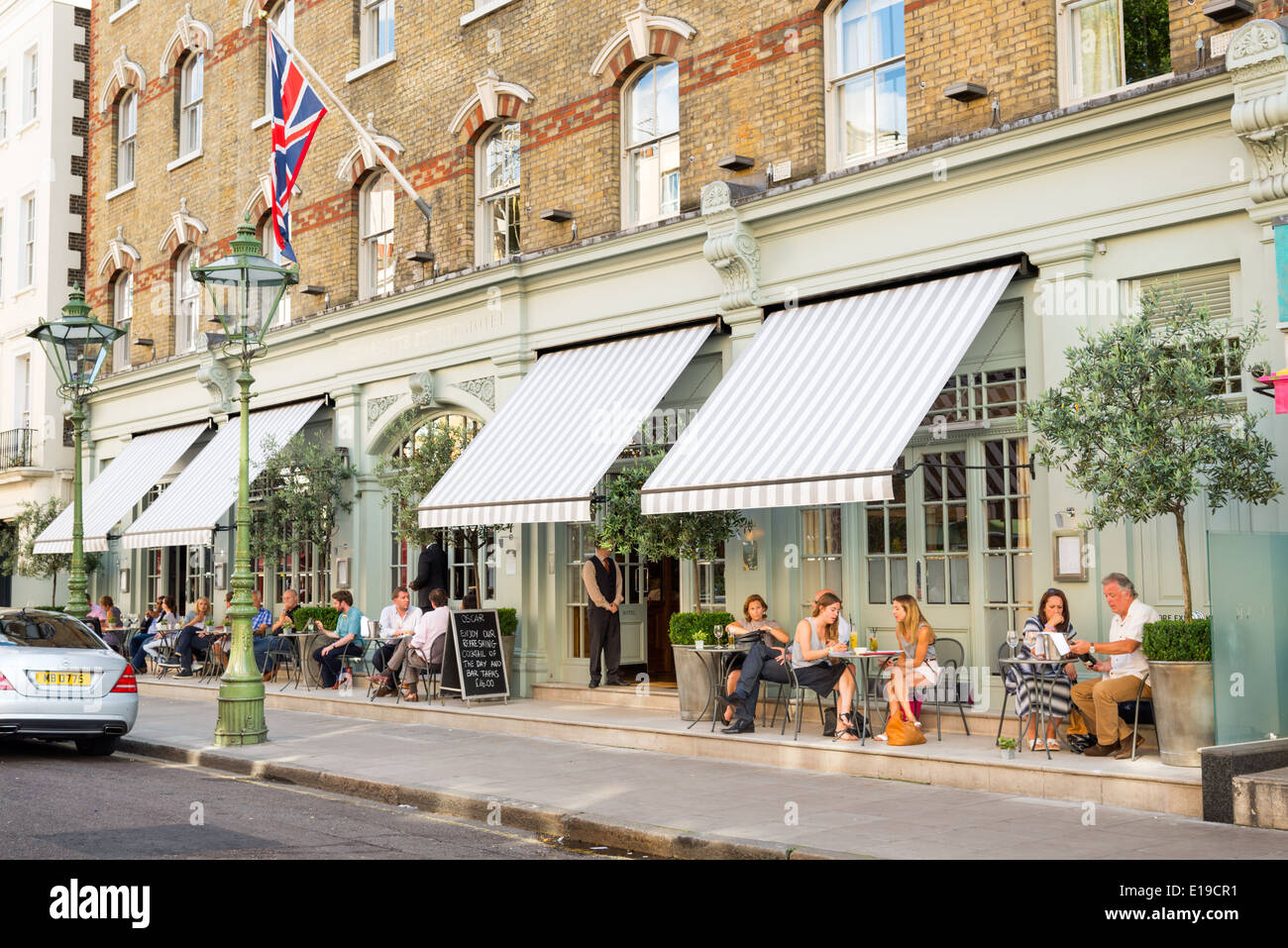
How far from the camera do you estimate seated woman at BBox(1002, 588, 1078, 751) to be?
34.3 ft

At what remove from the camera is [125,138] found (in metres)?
26.1

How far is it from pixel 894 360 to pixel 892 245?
1.49m

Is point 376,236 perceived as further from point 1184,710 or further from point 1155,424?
point 1184,710

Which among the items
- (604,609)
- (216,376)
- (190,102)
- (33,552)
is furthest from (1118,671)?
(33,552)

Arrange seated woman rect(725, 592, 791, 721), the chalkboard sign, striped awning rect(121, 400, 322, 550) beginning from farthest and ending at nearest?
striped awning rect(121, 400, 322, 550) → the chalkboard sign → seated woman rect(725, 592, 791, 721)

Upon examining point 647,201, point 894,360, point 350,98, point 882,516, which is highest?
point 350,98

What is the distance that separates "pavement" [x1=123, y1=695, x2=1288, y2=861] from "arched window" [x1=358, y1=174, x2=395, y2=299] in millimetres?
8174

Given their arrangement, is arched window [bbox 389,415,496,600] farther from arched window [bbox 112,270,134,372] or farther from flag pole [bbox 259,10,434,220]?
arched window [bbox 112,270,134,372]

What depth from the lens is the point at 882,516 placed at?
1299 cm

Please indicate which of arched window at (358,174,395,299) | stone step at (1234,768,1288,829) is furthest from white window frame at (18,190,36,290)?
stone step at (1234,768,1288,829)

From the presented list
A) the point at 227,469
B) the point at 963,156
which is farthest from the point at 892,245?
the point at 227,469

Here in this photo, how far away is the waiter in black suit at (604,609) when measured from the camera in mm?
15125
